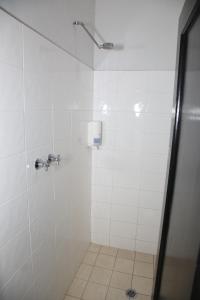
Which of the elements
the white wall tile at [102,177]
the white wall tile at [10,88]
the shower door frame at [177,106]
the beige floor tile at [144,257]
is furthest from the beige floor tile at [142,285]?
the white wall tile at [10,88]

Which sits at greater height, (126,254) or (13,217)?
(13,217)

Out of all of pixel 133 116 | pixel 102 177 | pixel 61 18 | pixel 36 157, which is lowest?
pixel 102 177

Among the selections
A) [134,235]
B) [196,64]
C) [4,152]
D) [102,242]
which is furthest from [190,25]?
[102,242]

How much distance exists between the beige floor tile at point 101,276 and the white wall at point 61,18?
195 cm

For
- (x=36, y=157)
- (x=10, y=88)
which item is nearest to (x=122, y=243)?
(x=36, y=157)

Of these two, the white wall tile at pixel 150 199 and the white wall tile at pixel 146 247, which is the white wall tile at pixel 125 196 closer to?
the white wall tile at pixel 150 199

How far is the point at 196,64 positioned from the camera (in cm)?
79

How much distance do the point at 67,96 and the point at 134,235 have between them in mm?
1637

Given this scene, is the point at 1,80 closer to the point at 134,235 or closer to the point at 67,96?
the point at 67,96

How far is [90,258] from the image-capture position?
6.82 feet

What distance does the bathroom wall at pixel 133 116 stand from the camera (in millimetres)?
1712

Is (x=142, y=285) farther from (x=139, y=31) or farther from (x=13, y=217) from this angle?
(x=139, y=31)

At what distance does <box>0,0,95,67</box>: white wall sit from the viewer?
0.90m

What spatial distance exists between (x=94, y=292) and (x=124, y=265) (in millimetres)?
431
